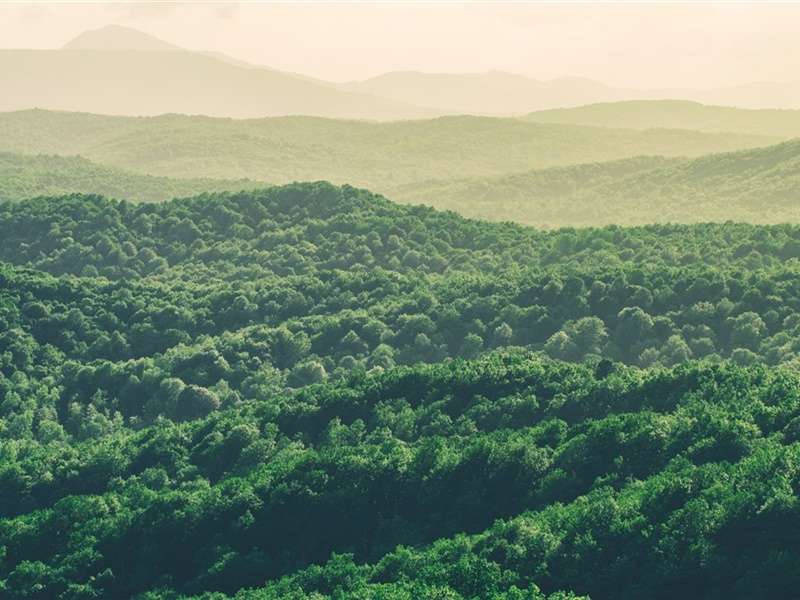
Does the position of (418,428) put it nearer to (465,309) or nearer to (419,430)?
(419,430)

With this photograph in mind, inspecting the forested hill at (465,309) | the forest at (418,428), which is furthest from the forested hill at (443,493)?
the forested hill at (465,309)

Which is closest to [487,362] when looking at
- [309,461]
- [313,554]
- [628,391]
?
[628,391]

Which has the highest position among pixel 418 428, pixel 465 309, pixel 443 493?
pixel 465 309

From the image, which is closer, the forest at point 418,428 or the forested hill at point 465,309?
the forest at point 418,428

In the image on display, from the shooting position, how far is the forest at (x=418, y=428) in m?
70.1

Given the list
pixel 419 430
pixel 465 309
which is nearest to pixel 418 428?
pixel 419 430

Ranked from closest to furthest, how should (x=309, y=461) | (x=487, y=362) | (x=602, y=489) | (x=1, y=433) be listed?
(x=602, y=489), (x=309, y=461), (x=487, y=362), (x=1, y=433)

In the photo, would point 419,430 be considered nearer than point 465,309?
Yes

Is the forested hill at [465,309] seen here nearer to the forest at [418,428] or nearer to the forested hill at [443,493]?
the forest at [418,428]

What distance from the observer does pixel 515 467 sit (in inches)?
3312

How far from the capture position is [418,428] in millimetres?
98125

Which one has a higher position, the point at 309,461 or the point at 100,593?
the point at 309,461

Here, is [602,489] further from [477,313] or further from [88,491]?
[477,313]

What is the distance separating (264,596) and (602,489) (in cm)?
2041
